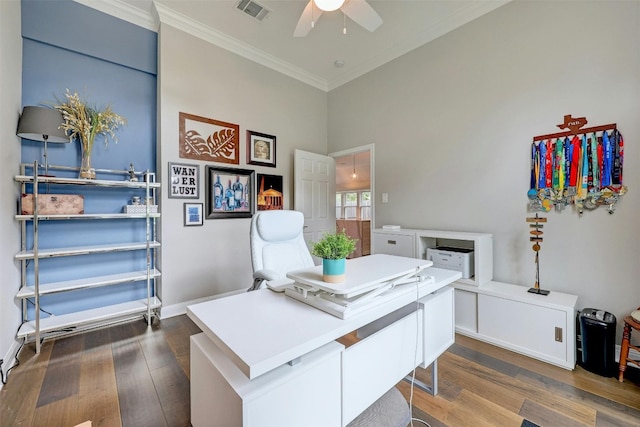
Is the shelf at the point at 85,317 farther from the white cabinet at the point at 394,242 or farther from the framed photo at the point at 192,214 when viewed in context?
the white cabinet at the point at 394,242

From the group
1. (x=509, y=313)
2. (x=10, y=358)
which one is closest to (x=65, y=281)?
(x=10, y=358)

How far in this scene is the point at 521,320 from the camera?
211 centimetres

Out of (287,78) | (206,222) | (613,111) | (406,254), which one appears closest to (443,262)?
(406,254)

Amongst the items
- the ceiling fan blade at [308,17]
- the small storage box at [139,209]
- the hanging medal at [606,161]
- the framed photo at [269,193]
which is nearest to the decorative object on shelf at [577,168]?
the hanging medal at [606,161]

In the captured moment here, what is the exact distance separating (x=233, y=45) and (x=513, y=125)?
321 centimetres

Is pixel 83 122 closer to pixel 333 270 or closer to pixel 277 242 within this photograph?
pixel 277 242

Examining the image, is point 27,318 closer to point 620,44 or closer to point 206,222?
point 206,222

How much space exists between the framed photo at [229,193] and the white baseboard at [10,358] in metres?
1.77

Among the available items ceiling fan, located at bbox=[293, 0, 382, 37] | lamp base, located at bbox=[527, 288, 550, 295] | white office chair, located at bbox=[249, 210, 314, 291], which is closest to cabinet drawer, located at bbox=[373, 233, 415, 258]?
lamp base, located at bbox=[527, 288, 550, 295]

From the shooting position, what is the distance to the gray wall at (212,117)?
2850mm

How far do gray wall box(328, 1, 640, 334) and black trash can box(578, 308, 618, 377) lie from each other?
0.30 m

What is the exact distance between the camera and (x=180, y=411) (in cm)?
153

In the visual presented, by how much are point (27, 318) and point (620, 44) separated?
5.17m

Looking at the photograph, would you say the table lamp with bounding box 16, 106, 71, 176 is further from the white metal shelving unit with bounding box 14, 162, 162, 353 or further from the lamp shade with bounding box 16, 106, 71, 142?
the white metal shelving unit with bounding box 14, 162, 162, 353
